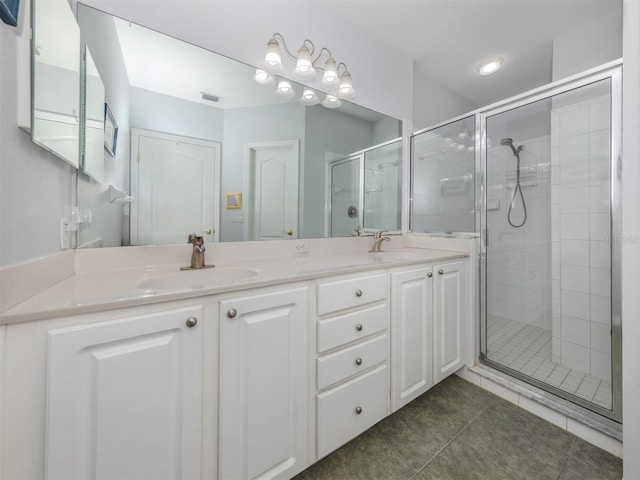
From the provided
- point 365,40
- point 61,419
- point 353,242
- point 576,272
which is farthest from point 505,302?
point 61,419

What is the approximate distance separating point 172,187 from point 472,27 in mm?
2440

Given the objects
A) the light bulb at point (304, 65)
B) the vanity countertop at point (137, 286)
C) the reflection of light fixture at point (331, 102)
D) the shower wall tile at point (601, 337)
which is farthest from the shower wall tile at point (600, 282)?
the light bulb at point (304, 65)

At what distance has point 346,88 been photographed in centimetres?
174

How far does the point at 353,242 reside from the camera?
191 centimetres

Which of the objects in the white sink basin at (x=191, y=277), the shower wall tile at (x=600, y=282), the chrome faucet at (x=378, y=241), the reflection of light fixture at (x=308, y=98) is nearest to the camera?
the white sink basin at (x=191, y=277)

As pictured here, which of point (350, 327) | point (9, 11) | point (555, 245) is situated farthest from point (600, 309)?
point (9, 11)

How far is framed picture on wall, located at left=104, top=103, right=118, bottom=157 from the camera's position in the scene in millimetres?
1118

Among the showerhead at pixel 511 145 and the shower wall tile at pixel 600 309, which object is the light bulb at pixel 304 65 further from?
the shower wall tile at pixel 600 309

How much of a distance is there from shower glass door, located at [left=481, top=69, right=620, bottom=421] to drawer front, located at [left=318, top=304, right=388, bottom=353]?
110 cm

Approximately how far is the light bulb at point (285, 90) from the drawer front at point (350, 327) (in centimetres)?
138

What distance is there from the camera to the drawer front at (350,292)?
1046mm

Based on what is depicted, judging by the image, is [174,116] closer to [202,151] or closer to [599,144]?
[202,151]

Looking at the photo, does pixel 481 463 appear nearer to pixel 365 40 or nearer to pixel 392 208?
pixel 392 208

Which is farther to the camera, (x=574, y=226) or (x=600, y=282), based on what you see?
(x=574, y=226)
